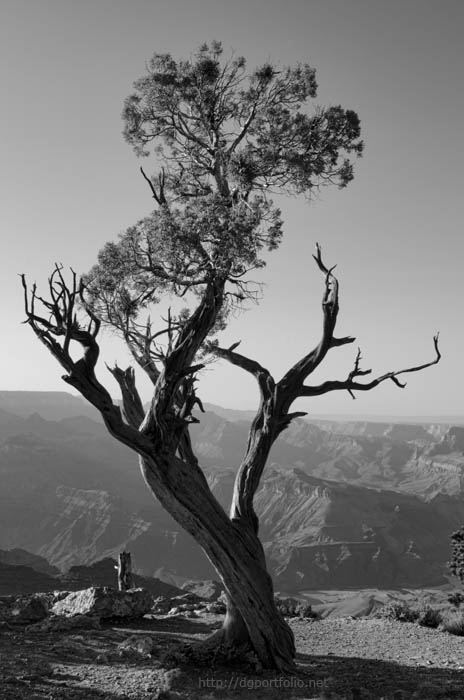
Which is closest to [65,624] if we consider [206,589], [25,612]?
[25,612]

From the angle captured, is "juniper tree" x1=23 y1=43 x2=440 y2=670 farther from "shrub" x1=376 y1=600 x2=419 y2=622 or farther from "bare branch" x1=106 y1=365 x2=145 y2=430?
"shrub" x1=376 y1=600 x2=419 y2=622

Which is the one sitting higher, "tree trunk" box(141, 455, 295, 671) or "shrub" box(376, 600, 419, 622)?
"tree trunk" box(141, 455, 295, 671)

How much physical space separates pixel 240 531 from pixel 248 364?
3.64 metres

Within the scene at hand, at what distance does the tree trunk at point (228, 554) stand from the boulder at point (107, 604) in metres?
7.16

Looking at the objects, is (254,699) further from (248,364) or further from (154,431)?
(248,364)

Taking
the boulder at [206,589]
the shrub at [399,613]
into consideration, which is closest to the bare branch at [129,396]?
the shrub at [399,613]

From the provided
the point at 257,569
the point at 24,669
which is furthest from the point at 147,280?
the point at 24,669

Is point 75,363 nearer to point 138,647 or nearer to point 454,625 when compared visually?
point 138,647

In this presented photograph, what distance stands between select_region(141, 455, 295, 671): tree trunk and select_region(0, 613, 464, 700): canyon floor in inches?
17.8

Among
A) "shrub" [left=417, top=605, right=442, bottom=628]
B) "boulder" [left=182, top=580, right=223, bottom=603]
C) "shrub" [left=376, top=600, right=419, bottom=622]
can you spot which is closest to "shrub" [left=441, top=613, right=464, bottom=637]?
"shrub" [left=417, top=605, right=442, bottom=628]

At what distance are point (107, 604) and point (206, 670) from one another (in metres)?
7.37

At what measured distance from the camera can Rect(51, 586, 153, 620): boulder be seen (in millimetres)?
15570

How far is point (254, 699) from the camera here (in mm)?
8242

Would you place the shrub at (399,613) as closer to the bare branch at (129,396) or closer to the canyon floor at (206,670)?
the canyon floor at (206,670)
